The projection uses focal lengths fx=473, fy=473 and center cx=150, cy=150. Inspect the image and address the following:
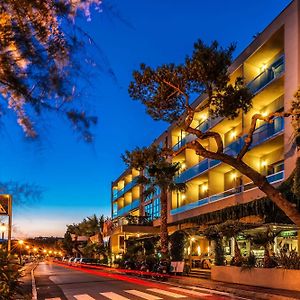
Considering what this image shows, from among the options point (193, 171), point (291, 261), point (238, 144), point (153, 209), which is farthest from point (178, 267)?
point (153, 209)

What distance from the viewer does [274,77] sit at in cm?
2806

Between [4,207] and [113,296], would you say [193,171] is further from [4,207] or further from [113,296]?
[4,207]

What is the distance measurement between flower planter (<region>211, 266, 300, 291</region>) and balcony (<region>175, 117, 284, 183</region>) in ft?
28.1

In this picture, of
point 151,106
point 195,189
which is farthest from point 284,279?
point 195,189

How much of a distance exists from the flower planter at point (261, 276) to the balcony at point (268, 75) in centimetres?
1167

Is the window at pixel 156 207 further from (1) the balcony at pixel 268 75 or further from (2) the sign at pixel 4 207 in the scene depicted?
(2) the sign at pixel 4 207

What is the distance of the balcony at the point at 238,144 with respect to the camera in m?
27.3

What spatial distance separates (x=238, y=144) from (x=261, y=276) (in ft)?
42.6

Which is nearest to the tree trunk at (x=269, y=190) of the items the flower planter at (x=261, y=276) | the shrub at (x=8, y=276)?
the flower planter at (x=261, y=276)

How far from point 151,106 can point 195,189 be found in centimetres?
2240

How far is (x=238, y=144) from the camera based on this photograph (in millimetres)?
31844

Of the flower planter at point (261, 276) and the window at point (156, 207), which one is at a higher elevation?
the window at point (156, 207)

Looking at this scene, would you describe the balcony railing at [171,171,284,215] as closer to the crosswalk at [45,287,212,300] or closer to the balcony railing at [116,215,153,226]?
the balcony railing at [116,215,153,226]

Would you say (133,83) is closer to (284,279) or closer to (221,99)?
(221,99)
